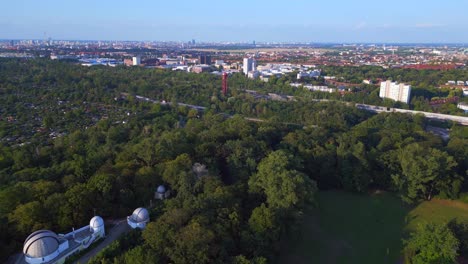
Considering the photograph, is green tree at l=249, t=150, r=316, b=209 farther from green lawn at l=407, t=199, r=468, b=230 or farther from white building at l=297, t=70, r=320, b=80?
white building at l=297, t=70, r=320, b=80

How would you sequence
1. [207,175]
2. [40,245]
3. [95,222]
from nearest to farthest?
[40,245], [95,222], [207,175]

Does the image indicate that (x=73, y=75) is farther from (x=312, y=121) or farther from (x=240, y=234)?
(x=240, y=234)

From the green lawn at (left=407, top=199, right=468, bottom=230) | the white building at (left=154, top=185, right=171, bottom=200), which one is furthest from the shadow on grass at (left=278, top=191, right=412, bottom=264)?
the white building at (left=154, top=185, right=171, bottom=200)

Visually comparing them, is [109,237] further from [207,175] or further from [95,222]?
[207,175]

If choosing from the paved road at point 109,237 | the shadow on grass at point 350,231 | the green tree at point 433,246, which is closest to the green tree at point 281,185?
the shadow on grass at point 350,231

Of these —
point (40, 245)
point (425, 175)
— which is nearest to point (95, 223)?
point (40, 245)

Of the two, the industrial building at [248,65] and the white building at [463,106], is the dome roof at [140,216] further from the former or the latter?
the industrial building at [248,65]

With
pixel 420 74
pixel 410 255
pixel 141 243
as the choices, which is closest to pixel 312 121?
pixel 410 255
